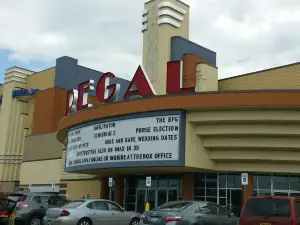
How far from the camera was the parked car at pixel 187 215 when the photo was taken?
1363 cm

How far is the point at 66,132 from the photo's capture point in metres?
31.6

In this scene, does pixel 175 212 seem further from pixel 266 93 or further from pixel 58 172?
pixel 58 172

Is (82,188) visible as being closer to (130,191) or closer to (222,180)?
(130,191)

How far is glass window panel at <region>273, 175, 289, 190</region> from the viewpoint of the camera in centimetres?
2377

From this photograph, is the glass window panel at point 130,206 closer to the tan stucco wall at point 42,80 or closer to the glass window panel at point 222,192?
the glass window panel at point 222,192

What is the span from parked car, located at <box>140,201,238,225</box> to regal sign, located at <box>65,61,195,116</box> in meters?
10.0

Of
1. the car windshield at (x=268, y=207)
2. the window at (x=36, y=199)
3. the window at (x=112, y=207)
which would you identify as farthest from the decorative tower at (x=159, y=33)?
the car windshield at (x=268, y=207)

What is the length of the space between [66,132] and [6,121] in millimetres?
20583

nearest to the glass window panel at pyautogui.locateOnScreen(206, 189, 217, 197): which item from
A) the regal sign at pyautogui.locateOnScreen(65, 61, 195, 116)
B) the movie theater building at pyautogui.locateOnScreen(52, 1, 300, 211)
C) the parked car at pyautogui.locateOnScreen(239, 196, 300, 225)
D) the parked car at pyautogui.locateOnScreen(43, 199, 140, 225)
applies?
the movie theater building at pyautogui.locateOnScreen(52, 1, 300, 211)

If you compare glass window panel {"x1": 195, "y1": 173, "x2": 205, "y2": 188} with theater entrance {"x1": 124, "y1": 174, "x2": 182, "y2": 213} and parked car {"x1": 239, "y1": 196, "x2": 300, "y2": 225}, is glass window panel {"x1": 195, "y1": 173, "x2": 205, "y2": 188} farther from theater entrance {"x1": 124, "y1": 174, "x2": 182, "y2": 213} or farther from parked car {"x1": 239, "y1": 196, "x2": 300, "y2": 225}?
parked car {"x1": 239, "y1": 196, "x2": 300, "y2": 225}

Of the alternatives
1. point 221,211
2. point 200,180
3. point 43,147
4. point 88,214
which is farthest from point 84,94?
point 221,211

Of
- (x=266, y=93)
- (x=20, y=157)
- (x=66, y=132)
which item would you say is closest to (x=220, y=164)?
(x=266, y=93)

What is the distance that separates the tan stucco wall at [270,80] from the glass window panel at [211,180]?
26.9 ft

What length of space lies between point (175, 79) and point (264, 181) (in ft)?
24.5
